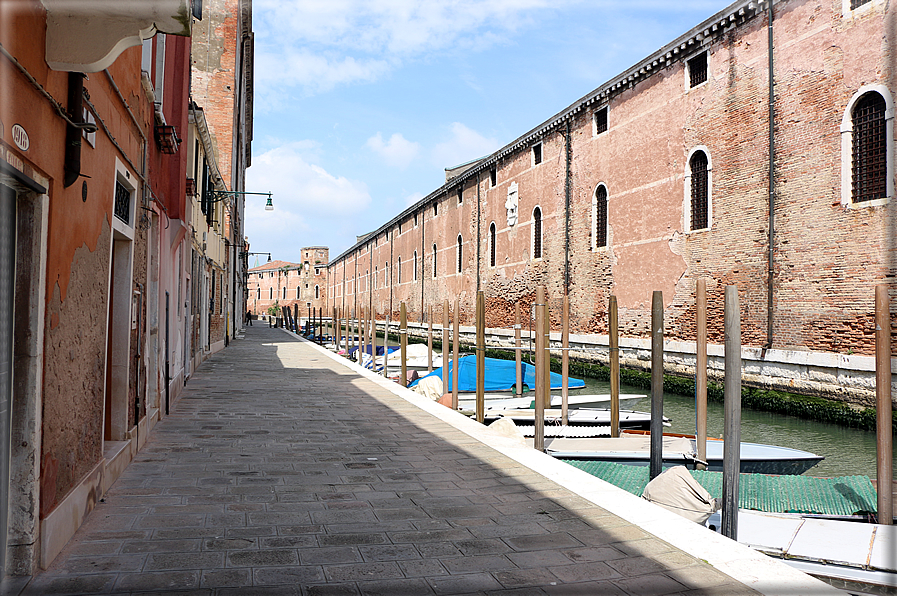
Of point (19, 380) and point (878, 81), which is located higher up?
point (878, 81)

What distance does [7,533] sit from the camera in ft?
8.05

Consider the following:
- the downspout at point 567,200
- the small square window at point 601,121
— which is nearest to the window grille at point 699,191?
the small square window at point 601,121

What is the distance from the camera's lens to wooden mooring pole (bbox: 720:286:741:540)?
422 centimetres

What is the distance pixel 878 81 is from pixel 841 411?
5340 mm

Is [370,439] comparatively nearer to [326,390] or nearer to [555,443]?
[555,443]

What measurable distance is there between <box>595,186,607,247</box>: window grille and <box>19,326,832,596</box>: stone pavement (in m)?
13.5

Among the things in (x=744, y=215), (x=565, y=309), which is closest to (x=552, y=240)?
(x=744, y=215)

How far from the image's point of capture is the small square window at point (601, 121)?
18141mm

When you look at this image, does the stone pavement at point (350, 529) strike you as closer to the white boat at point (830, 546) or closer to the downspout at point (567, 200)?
the white boat at point (830, 546)

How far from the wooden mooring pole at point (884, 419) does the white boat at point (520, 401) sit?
5.43 m

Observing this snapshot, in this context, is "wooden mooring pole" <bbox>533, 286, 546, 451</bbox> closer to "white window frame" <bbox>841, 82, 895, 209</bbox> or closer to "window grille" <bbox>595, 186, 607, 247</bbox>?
"white window frame" <bbox>841, 82, 895, 209</bbox>

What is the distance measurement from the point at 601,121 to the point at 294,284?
192 feet

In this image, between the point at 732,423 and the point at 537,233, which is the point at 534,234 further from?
the point at 732,423

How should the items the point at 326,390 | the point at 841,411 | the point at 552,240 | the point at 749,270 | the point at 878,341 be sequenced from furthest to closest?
1. the point at 552,240
2. the point at 749,270
3. the point at 841,411
4. the point at 326,390
5. the point at 878,341
